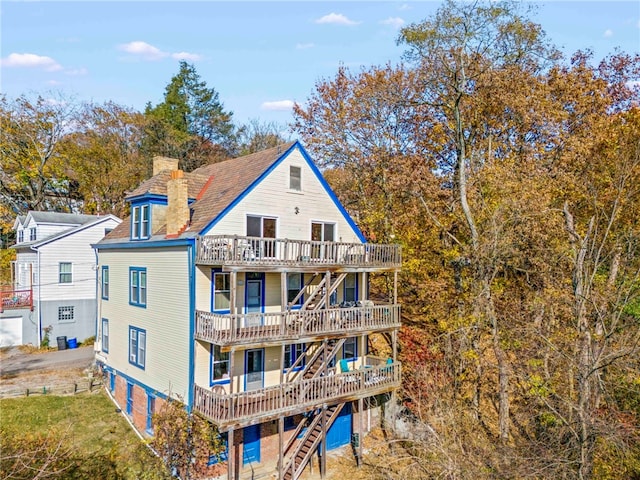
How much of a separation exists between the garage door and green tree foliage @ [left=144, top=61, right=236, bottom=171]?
2245cm

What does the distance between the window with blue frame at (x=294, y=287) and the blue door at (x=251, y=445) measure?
4.98m

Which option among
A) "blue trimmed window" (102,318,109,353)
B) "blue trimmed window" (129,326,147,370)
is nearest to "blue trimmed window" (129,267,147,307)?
"blue trimmed window" (129,326,147,370)

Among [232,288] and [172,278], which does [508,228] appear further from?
[172,278]

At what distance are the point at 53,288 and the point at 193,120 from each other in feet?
→ 95.5

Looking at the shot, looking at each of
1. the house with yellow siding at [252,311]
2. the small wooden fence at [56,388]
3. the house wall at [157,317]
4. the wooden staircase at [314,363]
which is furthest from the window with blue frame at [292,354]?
the small wooden fence at [56,388]

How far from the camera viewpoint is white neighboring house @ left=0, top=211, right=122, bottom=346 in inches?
1102

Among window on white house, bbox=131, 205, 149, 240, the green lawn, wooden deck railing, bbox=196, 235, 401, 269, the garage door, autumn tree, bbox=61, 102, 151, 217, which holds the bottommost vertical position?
the green lawn

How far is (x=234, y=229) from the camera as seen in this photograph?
16359 mm

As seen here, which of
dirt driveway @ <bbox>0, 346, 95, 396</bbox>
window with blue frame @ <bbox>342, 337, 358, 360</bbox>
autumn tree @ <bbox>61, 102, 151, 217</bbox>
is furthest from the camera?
autumn tree @ <bbox>61, 102, 151, 217</bbox>

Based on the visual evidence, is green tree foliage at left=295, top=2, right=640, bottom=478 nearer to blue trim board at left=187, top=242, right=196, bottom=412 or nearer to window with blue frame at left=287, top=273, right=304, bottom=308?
window with blue frame at left=287, top=273, right=304, bottom=308

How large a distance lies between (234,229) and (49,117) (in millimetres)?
33641

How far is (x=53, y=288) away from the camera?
28.5 meters

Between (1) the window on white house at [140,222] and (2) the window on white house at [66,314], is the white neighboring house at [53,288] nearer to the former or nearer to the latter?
(2) the window on white house at [66,314]

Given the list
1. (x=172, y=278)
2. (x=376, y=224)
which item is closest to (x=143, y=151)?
(x=376, y=224)
